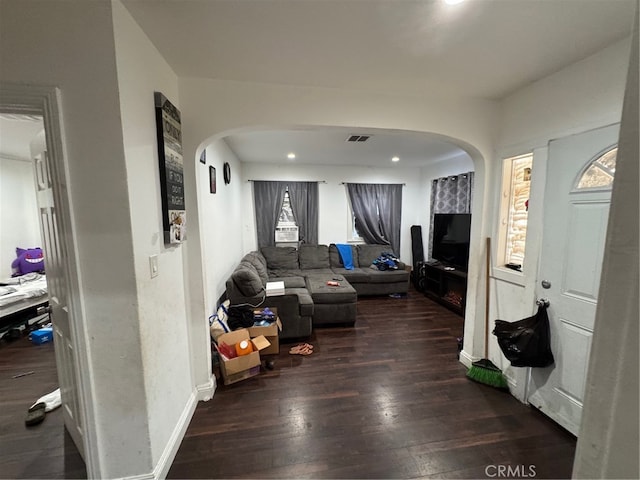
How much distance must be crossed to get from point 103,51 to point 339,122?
1.41m

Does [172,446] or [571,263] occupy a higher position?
[571,263]

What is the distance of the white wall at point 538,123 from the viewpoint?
4.91 feet

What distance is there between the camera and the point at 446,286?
4.23 m

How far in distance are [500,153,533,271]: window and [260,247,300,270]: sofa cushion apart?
134 inches

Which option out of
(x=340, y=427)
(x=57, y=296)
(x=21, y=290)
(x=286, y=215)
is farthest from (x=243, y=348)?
(x=286, y=215)

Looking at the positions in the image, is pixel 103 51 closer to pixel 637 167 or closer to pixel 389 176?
pixel 637 167

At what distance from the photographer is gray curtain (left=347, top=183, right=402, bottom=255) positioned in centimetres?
532

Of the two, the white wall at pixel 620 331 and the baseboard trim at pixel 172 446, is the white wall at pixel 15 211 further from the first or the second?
the white wall at pixel 620 331

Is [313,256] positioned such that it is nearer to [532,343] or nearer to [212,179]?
[212,179]

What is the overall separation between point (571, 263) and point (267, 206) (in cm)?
442

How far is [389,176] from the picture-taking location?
5406 millimetres

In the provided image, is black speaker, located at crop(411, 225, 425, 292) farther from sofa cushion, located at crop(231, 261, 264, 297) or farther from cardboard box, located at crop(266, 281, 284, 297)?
sofa cushion, located at crop(231, 261, 264, 297)

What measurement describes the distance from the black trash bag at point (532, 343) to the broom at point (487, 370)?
435 mm

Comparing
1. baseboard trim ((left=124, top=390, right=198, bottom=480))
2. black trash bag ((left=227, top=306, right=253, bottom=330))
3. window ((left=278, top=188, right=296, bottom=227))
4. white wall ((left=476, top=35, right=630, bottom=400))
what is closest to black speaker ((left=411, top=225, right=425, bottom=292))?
window ((left=278, top=188, right=296, bottom=227))
